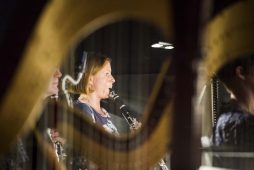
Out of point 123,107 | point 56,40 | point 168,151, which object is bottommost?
point 168,151

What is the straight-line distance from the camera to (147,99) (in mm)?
1183

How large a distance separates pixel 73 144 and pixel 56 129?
0.07 m

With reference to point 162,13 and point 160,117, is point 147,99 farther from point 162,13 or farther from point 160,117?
point 162,13

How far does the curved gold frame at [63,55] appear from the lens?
1.12 metres

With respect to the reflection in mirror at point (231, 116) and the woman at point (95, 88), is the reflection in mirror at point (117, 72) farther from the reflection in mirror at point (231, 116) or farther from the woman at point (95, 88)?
the reflection in mirror at point (231, 116)

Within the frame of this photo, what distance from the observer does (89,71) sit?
154cm

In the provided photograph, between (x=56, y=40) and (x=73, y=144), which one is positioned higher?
(x=56, y=40)

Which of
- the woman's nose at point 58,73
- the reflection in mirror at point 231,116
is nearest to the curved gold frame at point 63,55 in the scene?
the woman's nose at point 58,73

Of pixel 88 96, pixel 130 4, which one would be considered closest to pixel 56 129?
pixel 88 96

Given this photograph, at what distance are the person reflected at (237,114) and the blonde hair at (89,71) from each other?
1.16ft

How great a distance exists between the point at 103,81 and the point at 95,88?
0.24 feet

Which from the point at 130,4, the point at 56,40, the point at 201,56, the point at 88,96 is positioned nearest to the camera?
the point at 201,56

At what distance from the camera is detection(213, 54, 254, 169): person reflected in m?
1.14

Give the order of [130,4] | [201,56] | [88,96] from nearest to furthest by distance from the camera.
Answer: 1. [201,56]
2. [130,4]
3. [88,96]
